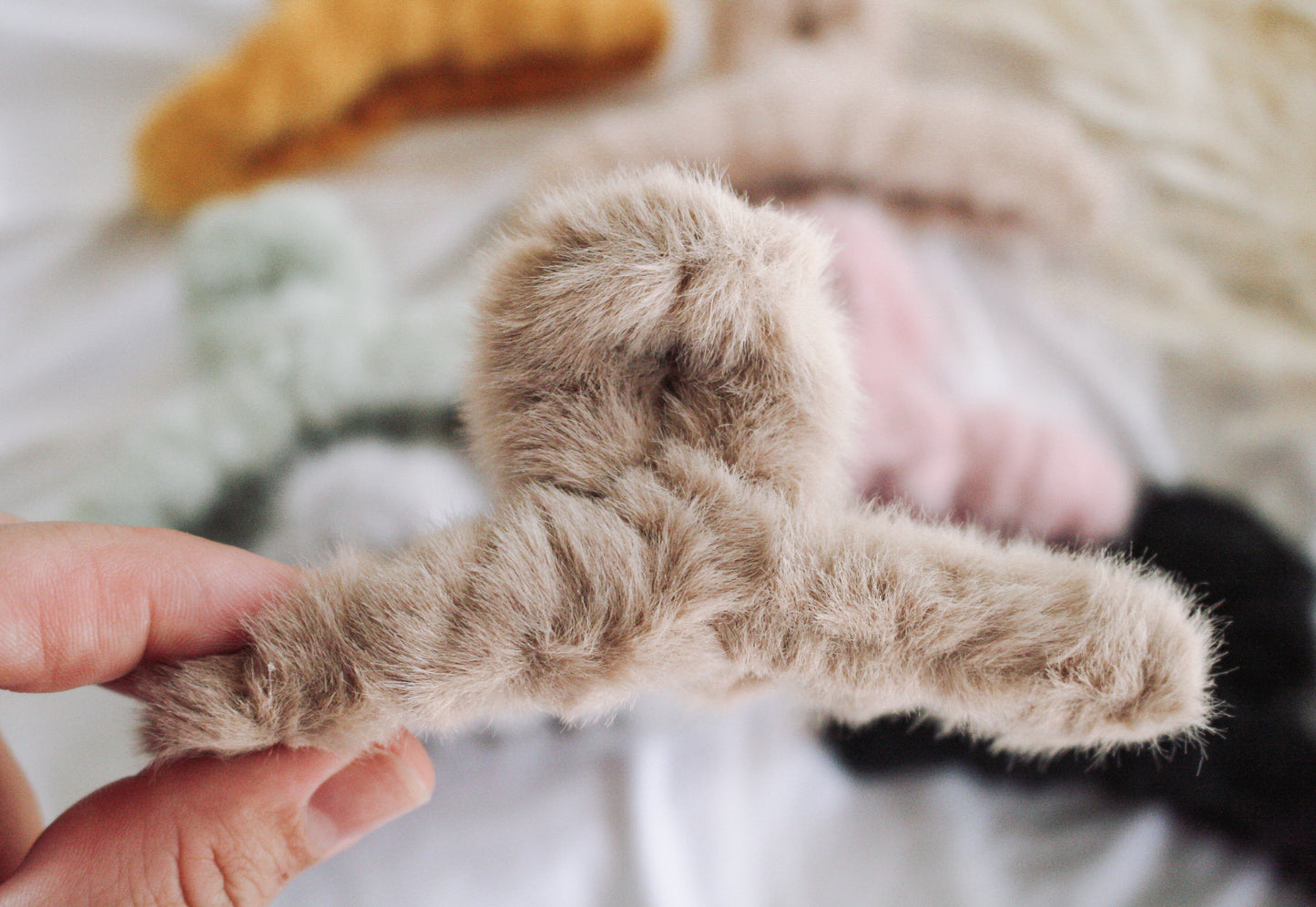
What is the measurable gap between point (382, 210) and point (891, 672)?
79cm

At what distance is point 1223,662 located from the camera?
0.57m

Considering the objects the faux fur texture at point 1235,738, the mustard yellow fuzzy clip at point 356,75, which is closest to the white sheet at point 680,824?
the faux fur texture at point 1235,738

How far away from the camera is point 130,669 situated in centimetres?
37

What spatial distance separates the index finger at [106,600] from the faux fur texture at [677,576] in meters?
0.05

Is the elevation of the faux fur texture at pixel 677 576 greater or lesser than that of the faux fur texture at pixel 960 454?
greater

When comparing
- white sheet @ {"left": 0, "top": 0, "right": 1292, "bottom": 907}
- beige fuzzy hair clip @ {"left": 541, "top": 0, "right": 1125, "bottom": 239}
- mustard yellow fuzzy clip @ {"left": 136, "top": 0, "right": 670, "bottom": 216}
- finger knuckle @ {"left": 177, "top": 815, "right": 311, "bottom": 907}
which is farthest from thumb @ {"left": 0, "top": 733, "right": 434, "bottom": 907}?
mustard yellow fuzzy clip @ {"left": 136, "top": 0, "right": 670, "bottom": 216}

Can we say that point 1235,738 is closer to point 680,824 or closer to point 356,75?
point 680,824

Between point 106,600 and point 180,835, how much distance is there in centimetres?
10

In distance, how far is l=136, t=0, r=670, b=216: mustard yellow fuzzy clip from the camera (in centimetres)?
81

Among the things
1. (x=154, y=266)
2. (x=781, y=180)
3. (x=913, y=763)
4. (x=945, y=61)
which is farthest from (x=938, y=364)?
(x=154, y=266)

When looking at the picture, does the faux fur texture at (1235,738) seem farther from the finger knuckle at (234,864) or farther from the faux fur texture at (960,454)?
the finger knuckle at (234,864)

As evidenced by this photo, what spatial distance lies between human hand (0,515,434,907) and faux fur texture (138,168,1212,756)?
45 millimetres

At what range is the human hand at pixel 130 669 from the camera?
13.4 inches

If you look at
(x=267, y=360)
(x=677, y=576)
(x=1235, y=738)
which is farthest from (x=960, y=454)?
(x=267, y=360)
